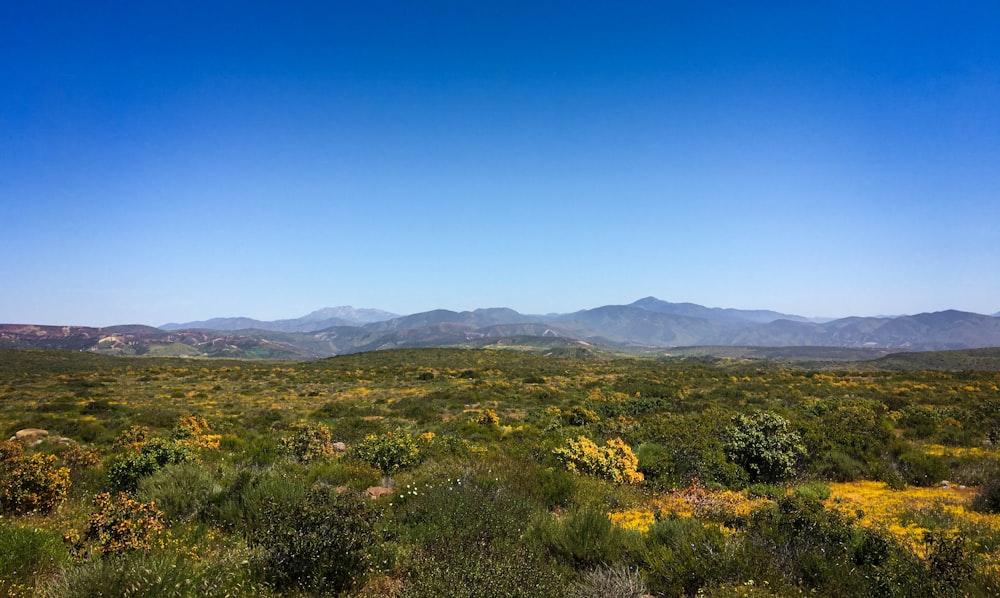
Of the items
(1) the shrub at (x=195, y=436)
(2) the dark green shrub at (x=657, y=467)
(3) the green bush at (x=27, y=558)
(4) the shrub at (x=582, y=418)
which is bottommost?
(4) the shrub at (x=582, y=418)

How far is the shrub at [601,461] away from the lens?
417 inches

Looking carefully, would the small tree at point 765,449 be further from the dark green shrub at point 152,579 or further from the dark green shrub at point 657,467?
the dark green shrub at point 152,579

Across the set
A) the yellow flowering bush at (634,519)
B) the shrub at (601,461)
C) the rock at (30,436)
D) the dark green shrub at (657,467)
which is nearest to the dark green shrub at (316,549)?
the yellow flowering bush at (634,519)

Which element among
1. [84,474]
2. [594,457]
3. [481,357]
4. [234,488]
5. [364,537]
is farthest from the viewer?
[481,357]

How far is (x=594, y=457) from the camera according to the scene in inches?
428

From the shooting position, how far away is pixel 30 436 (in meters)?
16.2

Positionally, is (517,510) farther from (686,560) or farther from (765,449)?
(765,449)

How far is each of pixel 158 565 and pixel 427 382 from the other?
3888cm

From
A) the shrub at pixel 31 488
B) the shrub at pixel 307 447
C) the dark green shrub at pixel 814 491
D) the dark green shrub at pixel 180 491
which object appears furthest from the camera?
the shrub at pixel 307 447

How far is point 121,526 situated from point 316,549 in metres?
2.23

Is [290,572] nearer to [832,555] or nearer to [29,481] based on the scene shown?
[29,481]

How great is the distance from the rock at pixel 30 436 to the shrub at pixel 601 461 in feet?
61.2

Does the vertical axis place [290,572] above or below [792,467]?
above

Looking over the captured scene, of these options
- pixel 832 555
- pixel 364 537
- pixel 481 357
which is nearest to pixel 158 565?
pixel 364 537
